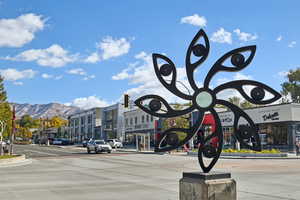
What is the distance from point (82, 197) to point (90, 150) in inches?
1336

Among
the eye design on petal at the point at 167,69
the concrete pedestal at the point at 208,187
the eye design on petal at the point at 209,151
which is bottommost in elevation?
the concrete pedestal at the point at 208,187

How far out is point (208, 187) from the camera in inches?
288

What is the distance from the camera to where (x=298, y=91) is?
7844cm

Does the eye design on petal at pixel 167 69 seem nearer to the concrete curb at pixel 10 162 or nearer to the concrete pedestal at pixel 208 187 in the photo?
the concrete pedestal at pixel 208 187

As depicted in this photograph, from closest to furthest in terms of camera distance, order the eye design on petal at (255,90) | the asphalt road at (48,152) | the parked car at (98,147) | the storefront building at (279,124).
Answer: the eye design on petal at (255,90)
the asphalt road at (48,152)
the storefront building at (279,124)
the parked car at (98,147)

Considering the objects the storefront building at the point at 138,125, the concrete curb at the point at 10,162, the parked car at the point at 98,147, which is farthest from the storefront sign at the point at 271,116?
the concrete curb at the point at 10,162

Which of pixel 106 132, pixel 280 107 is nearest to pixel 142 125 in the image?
pixel 106 132

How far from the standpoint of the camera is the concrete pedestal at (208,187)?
24.1 ft

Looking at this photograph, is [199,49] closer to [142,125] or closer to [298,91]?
[142,125]

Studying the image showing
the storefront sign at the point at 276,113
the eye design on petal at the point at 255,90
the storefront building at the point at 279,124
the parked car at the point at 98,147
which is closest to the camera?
the eye design on petal at the point at 255,90

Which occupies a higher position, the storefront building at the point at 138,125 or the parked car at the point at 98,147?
the storefront building at the point at 138,125

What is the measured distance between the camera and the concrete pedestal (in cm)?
735

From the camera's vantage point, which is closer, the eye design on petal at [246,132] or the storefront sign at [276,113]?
the eye design on petal at [246,132]

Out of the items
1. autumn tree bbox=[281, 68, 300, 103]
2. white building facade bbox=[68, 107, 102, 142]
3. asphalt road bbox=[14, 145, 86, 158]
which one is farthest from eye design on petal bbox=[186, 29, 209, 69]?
white building facade bbox=[68, 107, 102, 142]
